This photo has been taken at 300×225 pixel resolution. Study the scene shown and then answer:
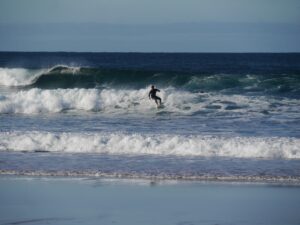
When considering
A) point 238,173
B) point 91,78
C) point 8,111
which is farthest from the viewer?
point 91,78

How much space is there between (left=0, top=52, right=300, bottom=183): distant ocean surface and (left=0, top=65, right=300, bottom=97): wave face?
5cm

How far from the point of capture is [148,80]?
30328mm

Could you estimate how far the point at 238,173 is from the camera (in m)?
12.3

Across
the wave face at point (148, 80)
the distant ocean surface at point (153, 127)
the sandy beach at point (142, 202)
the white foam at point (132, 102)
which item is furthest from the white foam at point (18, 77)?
the sandy beach at point (142, 202)

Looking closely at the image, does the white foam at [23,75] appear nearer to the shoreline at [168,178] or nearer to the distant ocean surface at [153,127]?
the distant ocean surface at [153,127]

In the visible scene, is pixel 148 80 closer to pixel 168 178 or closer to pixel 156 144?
pixel 156 144

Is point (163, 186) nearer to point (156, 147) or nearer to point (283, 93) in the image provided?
point (156, 147)

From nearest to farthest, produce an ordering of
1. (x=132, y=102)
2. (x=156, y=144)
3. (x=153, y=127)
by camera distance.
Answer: (x=156, y=144) → (x=153, y=127) → (x=132, y=102)

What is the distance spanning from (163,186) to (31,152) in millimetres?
4745

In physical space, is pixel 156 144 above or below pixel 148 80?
below

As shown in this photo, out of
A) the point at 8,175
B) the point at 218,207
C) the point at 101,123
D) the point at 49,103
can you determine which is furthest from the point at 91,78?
the point at 218,207

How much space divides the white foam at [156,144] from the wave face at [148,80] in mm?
11321

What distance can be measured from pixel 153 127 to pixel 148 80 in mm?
12022

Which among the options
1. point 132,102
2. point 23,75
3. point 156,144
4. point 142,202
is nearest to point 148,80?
point 132,102
